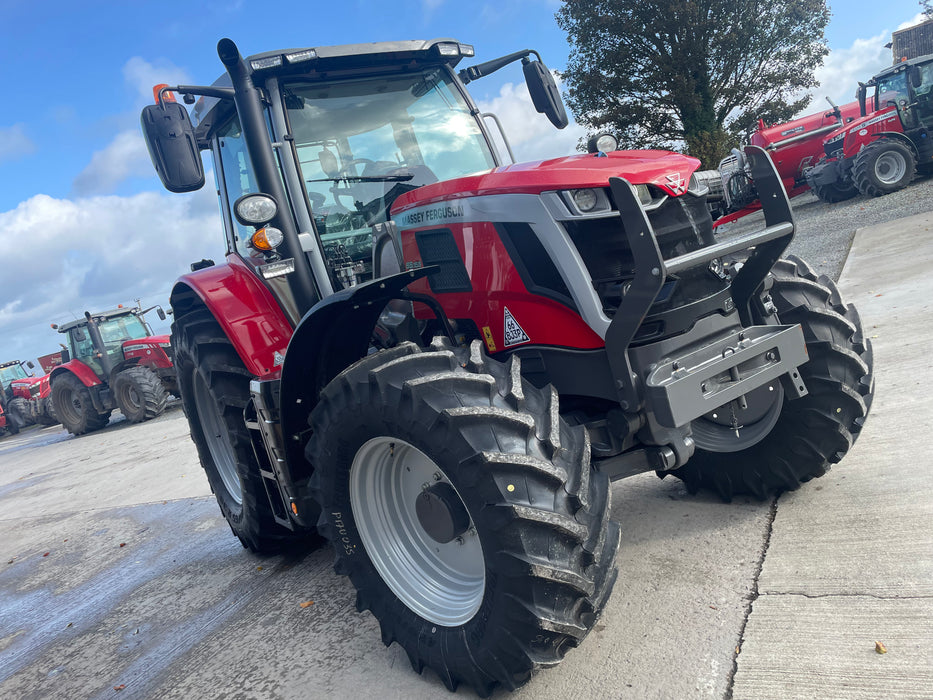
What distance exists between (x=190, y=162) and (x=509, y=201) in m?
1.62

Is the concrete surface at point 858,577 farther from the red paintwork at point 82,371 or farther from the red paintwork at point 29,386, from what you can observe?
the red paintwork at point 29,386

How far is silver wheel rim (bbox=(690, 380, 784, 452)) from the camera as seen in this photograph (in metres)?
3.19

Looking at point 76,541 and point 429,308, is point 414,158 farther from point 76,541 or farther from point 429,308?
point 76,541

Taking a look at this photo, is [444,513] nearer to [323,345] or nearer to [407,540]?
[407,540]

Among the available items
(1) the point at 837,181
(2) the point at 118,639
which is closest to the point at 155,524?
(2) the point at 118,639

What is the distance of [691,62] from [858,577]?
22863 mm

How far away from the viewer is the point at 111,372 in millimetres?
14805

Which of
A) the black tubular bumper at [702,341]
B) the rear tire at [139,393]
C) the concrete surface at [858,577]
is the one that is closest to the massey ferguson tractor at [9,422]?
the rear tire at [139,393]

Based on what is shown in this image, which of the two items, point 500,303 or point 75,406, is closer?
point 500,303

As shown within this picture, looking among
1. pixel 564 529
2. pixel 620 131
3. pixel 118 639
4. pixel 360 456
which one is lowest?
pixel 118 639

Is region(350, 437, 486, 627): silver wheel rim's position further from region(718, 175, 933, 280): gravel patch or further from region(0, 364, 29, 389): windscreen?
region(0, 364, 29, 389): windscreen

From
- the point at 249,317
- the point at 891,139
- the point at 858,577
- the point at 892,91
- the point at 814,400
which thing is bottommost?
the point at 858,577

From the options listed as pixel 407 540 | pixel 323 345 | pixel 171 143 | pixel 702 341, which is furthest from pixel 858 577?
pixel 171 143

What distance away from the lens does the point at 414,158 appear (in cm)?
360
